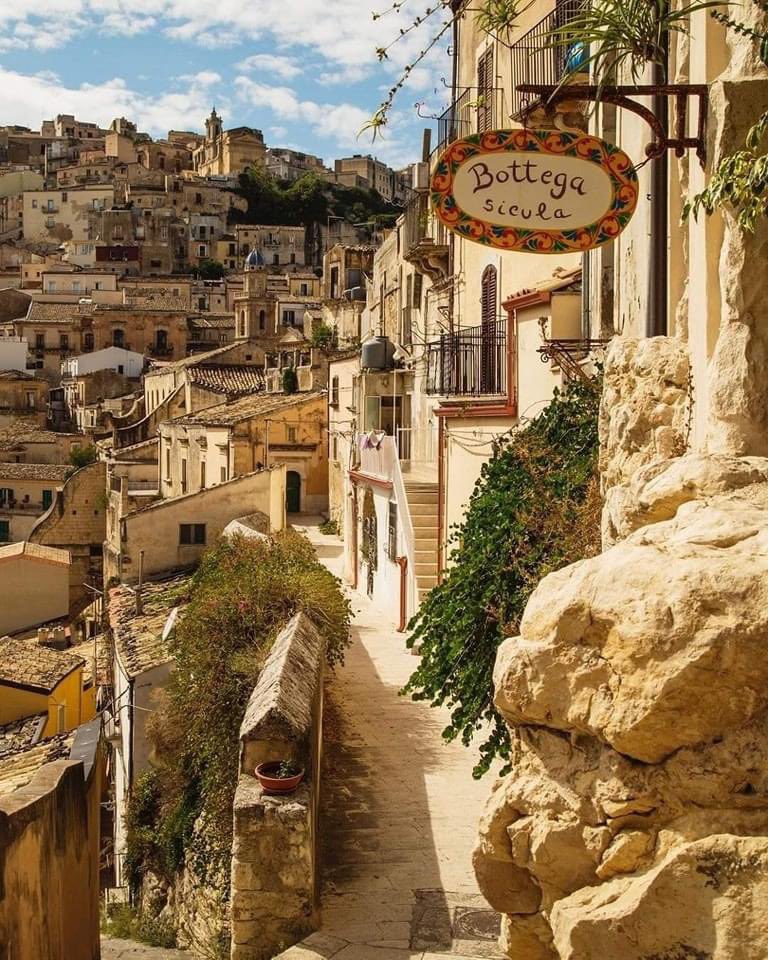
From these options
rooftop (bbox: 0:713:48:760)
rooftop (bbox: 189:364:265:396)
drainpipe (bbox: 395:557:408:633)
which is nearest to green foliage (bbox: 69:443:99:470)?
rooftop (bbox: 189:364:265:396)

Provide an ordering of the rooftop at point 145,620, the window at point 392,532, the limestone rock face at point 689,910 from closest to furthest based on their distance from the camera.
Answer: the limestone rock face at point 689,910 < the rooftop at point 145,620 < the window at point 392,532

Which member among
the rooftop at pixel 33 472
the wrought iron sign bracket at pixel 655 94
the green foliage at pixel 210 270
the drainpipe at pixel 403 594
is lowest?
the drainpipe at pixel 403 594

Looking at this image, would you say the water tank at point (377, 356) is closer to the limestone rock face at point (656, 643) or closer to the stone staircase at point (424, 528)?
the stone staircase at point (424, 528)

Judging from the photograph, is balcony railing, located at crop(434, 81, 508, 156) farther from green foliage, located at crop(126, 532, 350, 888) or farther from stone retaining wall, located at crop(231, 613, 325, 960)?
stone retaining wall, located at crop(231, 613, 325, 960)

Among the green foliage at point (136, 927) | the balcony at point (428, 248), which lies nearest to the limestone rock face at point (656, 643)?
the green foliage at point (136, 927)

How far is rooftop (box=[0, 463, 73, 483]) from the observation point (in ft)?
162

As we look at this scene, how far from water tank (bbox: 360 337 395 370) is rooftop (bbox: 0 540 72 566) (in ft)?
43.5

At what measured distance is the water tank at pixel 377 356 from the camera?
29.2 metres

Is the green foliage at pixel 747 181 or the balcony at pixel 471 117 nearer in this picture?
the green foliage at pixel 747 181

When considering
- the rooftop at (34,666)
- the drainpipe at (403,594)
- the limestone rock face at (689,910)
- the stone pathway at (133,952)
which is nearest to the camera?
the limestone rock face at (689,910)

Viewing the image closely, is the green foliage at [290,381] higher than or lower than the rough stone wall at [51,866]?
higher

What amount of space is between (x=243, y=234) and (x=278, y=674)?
109090mm

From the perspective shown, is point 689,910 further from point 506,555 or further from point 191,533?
point 191,533

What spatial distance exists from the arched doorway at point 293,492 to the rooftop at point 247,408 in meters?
2.30
